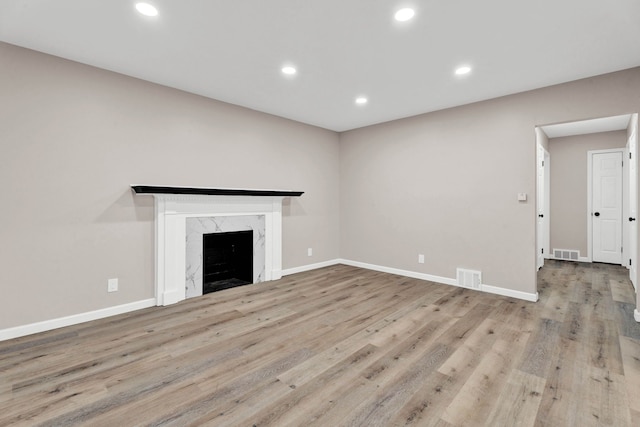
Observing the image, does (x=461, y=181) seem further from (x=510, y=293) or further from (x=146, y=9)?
(x=146, y=9)

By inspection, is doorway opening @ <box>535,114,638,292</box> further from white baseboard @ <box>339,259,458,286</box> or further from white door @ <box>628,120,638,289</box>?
white baseboard @ <box>339,259,458,286</box>

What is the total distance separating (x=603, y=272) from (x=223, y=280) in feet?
20.5

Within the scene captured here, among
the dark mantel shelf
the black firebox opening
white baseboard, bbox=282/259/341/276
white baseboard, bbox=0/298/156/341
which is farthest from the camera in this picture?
white baseboard, bbox=282/259/341/276

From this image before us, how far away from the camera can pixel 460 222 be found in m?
4.28

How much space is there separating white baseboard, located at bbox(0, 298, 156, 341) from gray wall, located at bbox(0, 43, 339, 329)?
5 cm

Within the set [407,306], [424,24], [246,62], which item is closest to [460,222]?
[407,306]

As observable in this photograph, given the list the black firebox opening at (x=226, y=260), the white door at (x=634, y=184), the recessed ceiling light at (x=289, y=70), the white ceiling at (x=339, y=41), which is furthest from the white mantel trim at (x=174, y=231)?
the white door at (x=634, y=184)

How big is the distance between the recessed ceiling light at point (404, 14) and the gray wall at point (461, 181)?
7.73 feet

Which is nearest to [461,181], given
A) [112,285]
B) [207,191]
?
A: [207,191]

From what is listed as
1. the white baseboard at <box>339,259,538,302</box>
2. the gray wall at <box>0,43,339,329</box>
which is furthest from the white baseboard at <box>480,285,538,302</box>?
the gray wall at <box>0,43,339,329</box>

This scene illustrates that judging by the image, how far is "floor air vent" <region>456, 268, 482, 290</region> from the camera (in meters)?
4.10

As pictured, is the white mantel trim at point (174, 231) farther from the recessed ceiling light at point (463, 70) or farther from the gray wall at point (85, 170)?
the recessed ceiling light at point (463, 70)

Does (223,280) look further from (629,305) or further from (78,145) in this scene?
(629,305)

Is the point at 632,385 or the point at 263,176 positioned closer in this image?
the point at 632,385
